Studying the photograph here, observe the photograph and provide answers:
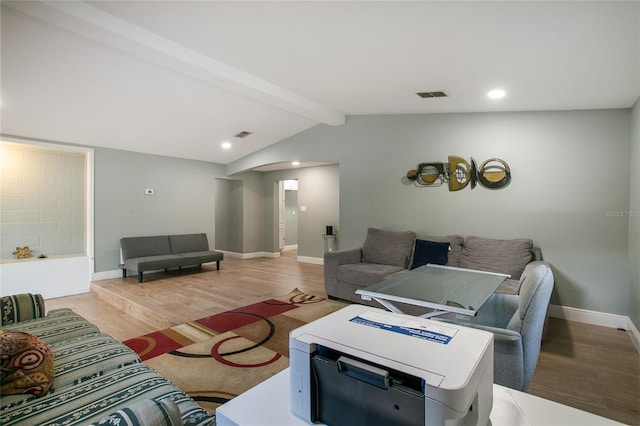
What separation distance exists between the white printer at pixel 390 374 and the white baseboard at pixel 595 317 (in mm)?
3588

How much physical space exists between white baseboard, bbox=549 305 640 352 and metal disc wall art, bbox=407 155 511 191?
154 cm

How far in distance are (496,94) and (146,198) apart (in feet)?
18.9

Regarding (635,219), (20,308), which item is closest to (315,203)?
(635,219)

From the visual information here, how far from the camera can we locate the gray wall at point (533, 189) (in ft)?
10.9

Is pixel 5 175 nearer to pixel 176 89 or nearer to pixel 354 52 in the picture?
pixel 176 89

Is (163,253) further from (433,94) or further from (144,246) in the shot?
(433,94)

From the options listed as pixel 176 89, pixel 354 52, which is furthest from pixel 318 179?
pixel 354 52

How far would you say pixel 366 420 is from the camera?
629 mm

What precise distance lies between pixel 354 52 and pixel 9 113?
4082mm

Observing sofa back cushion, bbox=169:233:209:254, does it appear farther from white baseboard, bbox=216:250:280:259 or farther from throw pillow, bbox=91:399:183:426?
throw pillow, bbox=91:399:183:426

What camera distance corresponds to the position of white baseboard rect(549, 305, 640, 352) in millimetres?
3197

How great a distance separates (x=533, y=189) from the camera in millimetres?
3682

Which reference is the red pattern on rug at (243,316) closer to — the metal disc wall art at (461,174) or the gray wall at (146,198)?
the metal disc wall art at (461,174)

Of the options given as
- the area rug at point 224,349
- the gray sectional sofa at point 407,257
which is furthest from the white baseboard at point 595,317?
the area rug at point 224,349
